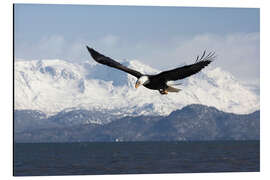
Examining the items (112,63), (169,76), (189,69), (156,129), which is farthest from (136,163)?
(156,129)

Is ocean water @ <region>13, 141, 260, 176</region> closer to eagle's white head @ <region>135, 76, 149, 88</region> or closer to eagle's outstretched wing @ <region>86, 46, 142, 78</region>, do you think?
eagle's outstretched wing @ <region>86, 46, 142, 78</region>

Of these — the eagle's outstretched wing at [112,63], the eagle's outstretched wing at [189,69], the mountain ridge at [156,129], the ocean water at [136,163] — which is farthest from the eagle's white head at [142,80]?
the mountain ridge at [156,129]

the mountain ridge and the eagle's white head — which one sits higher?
the eagle's white head

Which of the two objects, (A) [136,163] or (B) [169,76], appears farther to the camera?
(A) [136,163]

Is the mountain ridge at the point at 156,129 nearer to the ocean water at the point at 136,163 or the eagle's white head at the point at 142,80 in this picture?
the ocean water at the point at 136,163

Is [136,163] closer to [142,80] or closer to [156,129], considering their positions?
[142,80]

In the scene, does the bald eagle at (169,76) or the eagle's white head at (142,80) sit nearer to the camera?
the bald eagle at (169,76)

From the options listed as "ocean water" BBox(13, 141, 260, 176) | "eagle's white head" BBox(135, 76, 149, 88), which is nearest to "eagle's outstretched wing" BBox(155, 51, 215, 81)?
"eagle's white head" BBox(135, 76, 149, 88)

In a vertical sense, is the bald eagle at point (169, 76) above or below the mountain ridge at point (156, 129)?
above

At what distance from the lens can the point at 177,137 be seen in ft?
549

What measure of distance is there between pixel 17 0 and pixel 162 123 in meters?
165

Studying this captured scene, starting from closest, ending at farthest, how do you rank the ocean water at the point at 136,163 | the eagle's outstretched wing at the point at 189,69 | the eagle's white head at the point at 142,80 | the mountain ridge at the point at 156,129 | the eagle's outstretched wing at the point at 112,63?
1. the eagle's outstretched wing at the point at 189,69
2. the eagle's white head at the point at 142,80
3. the eagle's outstretched wing at the point at 112,63
4. the ocean water at the point at 136,163
5. the mountain ridge at the point at 156,129
